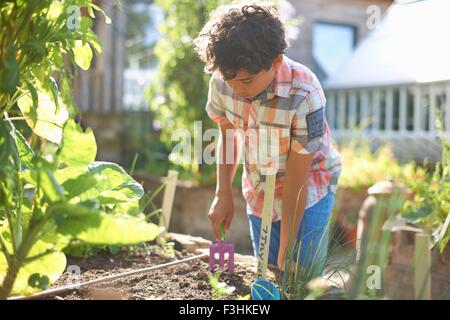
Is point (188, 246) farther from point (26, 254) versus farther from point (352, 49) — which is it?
point (352, 49)

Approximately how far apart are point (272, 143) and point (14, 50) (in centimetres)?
99

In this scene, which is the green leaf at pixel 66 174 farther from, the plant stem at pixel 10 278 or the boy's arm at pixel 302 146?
the boy's arm at pixel 302 146

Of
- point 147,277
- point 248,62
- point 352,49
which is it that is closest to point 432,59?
point 248,62

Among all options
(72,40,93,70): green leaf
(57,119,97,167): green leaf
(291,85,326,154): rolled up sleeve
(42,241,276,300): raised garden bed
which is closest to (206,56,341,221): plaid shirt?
(291,85,326,154): rolled up sleeve

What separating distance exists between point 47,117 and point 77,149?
0.22 metres

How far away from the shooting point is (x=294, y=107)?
72.4 inches

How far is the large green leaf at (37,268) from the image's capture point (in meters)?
1.27

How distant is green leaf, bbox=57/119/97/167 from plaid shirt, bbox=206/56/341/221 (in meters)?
0.73

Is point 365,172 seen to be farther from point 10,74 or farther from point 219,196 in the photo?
point 10,74

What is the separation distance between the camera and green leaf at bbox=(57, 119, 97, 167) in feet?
4.19

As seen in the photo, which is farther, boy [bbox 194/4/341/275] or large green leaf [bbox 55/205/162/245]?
boy [bbox 194/4/341/275]

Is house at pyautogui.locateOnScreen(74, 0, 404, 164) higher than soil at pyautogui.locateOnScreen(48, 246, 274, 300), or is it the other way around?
house at pyautogui.locateOnScreen(74, 0, 404, 164)

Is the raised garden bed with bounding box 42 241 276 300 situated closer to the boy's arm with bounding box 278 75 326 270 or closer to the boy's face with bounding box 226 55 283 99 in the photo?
the boy's arm with bounding box 278 75 326 270

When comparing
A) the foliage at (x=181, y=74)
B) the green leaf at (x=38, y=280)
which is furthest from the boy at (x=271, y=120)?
the foliage at (x=181, y=74)
